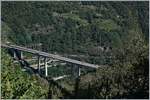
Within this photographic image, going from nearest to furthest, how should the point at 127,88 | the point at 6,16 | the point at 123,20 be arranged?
the point at 127,88 → the point at 6,16 → the point at 123,20

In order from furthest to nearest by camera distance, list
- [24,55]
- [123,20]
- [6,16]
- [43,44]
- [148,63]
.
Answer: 1. [123,20]
2. [6,16]
3. [43,44]
4. [24,55]
5. [148,63]

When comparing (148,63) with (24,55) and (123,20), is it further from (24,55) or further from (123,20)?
(123,20)

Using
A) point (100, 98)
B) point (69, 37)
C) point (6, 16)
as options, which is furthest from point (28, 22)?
point (100, 98)

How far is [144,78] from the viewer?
67.5 feet

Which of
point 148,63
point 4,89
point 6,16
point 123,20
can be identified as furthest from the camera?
point 123,20

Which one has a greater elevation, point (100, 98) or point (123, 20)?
point (123, 20)

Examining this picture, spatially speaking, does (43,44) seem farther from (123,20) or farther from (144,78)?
(144,78)

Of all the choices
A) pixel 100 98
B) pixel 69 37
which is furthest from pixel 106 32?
pixel 100 98

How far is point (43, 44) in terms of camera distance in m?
122

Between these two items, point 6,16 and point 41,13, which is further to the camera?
point 41,13

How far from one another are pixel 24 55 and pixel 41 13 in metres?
42.8

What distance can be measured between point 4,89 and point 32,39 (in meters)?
109

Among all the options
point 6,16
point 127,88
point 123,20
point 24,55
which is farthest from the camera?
point 123,20

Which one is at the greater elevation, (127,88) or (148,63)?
(148,63)
